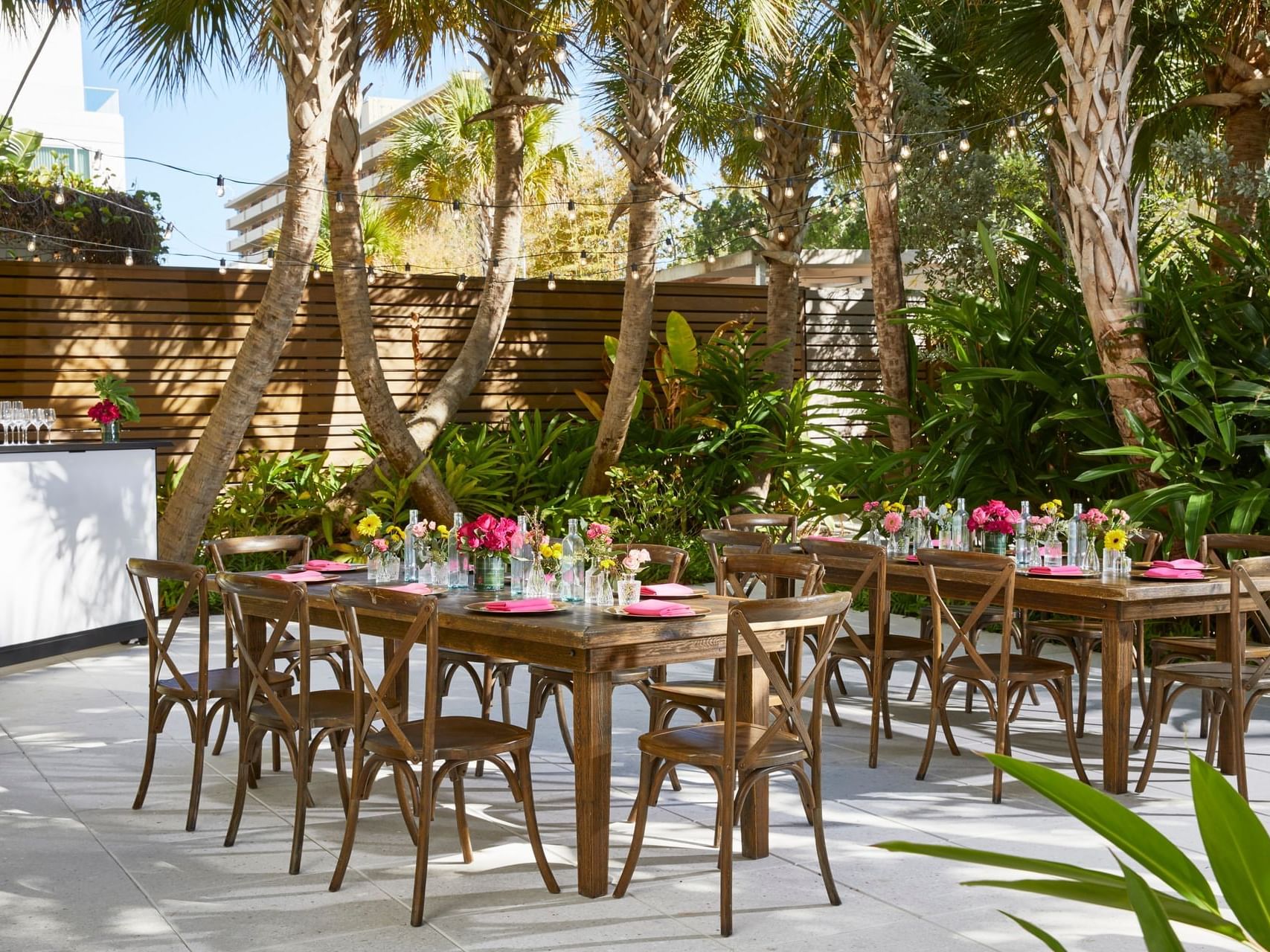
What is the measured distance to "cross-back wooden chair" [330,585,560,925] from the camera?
362 centimetres

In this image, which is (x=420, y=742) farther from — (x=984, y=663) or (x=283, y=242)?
(x=283, y=242)

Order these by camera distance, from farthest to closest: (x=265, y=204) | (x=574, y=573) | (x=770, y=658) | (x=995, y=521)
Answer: (x=265, y=204) < (x=995, y=521) < (x=574, y=573) < (x=770, y=658)

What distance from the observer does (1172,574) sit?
4969 millimetres

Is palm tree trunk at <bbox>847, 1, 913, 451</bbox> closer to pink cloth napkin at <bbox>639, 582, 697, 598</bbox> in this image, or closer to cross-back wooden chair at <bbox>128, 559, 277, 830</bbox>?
pink cloth napkin at <bbox>639, 582, 697, 598</bbox>

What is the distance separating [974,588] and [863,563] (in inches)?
17.7

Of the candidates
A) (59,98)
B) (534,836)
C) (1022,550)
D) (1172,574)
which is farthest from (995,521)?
(59,98)

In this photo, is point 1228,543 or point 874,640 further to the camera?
point 1228,543

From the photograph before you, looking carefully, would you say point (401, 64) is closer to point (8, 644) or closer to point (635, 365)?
point (635, 365)

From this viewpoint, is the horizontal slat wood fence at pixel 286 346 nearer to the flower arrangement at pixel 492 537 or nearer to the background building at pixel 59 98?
the flower arrangement at pixel 492 537

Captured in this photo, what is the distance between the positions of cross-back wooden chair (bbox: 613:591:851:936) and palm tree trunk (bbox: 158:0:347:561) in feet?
16.2

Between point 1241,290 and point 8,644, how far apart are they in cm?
706

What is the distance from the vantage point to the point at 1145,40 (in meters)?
9.45

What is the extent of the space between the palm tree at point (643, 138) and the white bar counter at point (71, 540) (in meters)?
3.47

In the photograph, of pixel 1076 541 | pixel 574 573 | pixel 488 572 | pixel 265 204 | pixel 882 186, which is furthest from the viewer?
pixel 265 204
